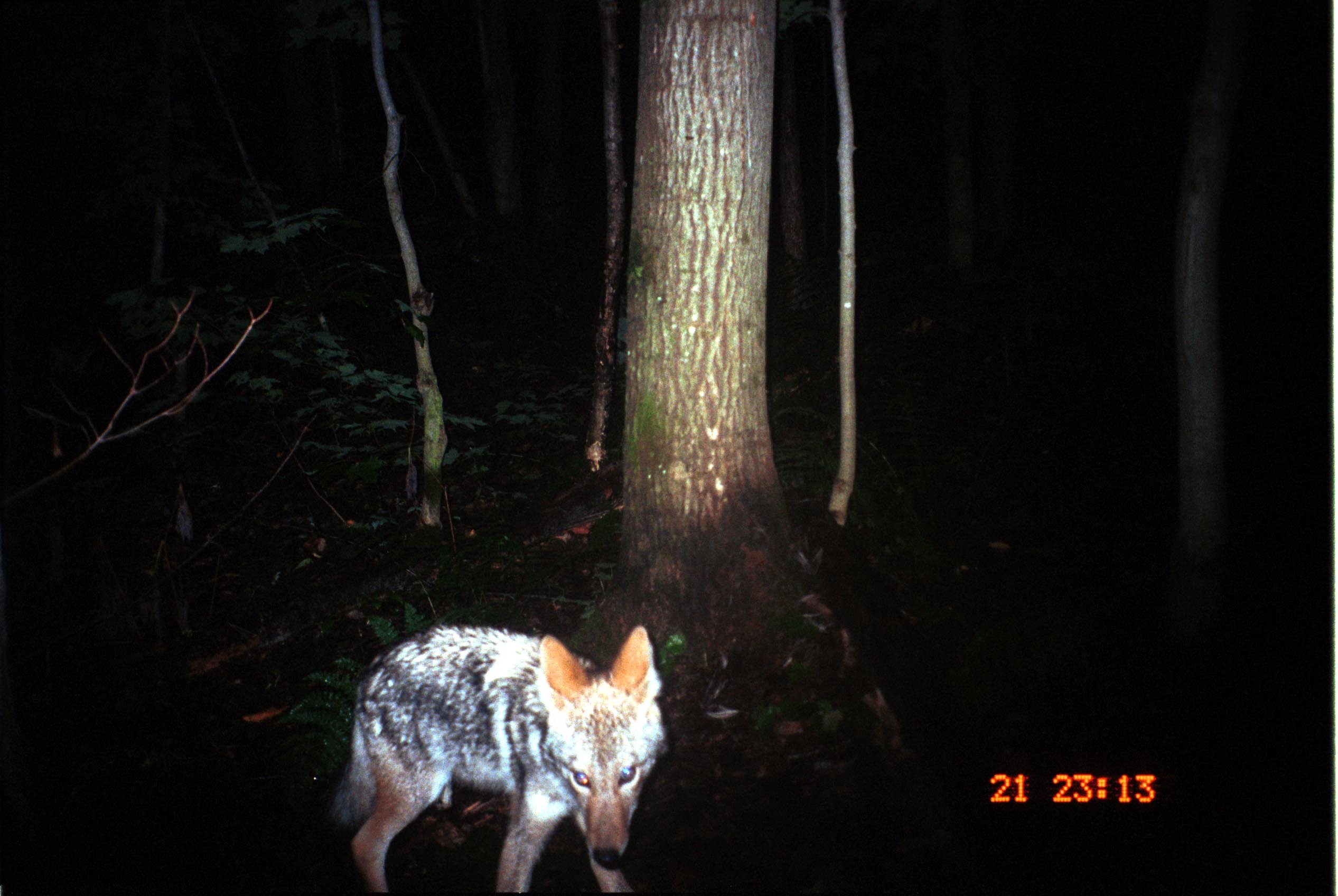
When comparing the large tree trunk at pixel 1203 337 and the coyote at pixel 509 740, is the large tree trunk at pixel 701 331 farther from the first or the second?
the large tree trunk at pixel 1203 337

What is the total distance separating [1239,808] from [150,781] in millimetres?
5566

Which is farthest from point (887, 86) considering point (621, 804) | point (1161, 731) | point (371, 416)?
point (621, 804)

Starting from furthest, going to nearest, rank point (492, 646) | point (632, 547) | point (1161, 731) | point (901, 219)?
1. point (901, 219)
2. point (632, 547)
3. point (1161, 731)
4. point (492, 646)

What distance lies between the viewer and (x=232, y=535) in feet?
19.3

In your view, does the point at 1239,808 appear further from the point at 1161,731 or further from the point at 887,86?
the point at 887,86

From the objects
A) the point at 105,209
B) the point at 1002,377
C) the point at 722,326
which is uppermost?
the point at 105,209

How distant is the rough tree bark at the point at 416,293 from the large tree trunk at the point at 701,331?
93.0 inches

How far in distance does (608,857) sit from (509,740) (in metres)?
0.71

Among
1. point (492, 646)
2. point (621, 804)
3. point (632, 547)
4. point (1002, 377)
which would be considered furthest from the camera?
point (1002, 377)

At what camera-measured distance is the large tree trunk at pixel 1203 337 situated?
138 inches

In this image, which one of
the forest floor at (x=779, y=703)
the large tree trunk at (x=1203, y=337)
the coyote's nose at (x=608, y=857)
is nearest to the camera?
the coyote's nose at (x=608, y=857)
